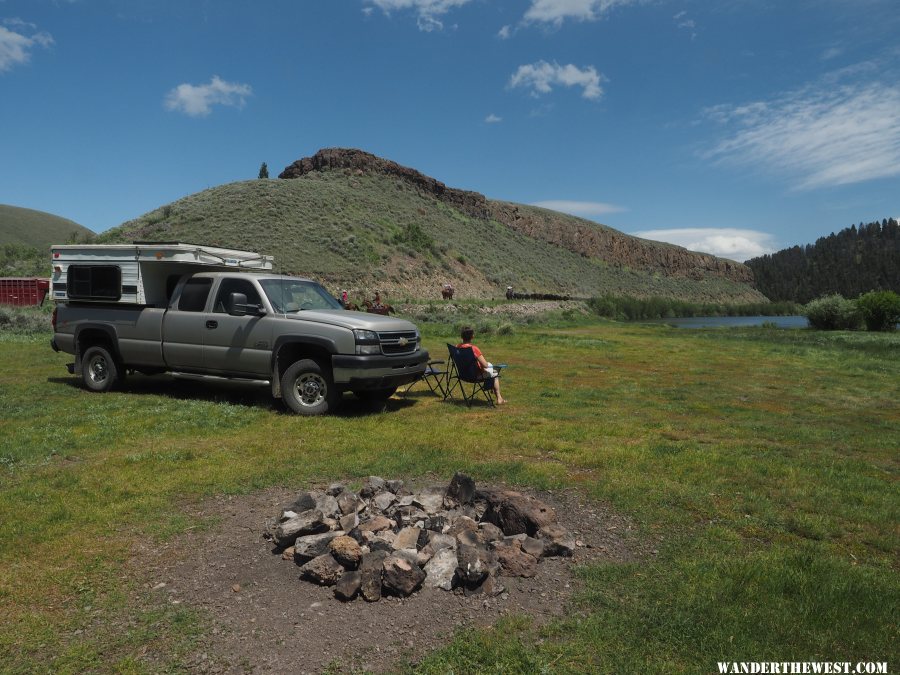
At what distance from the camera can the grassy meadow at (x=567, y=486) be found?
118 inches

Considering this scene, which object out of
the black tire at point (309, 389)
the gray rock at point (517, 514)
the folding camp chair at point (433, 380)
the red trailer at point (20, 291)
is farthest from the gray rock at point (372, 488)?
the red trailer at point (20, 291)

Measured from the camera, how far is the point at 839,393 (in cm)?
1094

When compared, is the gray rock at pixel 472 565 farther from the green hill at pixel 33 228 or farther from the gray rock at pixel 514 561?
the green hill at pixel 33 228

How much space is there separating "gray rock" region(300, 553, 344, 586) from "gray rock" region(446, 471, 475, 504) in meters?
1.25

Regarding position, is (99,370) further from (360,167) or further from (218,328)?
(360,167)

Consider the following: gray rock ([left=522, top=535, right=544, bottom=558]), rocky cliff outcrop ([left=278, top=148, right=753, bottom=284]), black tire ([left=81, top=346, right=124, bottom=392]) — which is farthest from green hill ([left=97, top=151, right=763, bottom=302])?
gray rock ([left=522, top=535, right=544, bottom=558])

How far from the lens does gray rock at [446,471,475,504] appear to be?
4629mm

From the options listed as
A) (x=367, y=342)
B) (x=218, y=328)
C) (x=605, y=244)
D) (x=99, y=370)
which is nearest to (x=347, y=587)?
(x=367, y=342)

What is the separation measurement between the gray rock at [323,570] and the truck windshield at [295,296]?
222 inches

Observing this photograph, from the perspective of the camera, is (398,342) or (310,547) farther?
(398,342)

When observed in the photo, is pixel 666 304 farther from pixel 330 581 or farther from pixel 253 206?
pixel 330 581

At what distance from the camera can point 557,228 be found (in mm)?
105062

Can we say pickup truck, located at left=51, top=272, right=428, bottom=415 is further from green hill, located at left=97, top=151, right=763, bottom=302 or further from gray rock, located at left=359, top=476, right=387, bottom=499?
green hill, located at left=97, top=151, right=763, bottom=302

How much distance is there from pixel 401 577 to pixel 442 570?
290 mm
